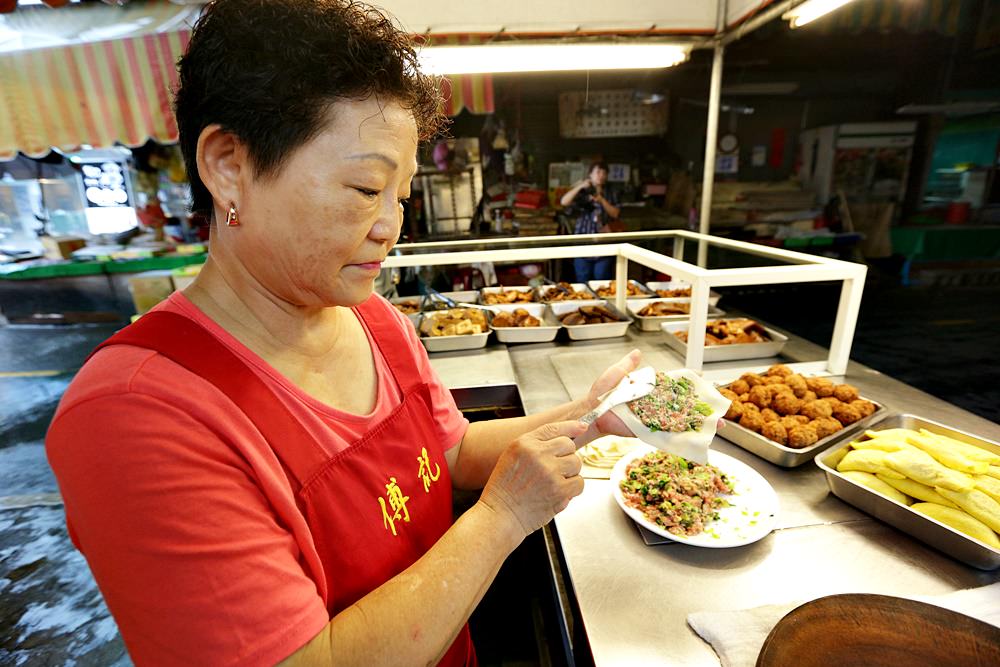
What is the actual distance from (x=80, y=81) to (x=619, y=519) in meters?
6.17

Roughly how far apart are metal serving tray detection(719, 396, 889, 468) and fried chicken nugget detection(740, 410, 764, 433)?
0.02m

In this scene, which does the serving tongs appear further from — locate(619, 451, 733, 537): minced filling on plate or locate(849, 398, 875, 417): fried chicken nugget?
locate(849, 398, 875, 417): fried chicken nugget

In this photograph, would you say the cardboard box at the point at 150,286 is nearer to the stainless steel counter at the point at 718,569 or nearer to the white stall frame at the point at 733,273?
the white stall frame at the point at 733,273

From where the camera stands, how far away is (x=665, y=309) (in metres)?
3.02

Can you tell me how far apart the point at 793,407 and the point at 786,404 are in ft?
0.08

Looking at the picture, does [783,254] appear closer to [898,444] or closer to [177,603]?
[898,444]

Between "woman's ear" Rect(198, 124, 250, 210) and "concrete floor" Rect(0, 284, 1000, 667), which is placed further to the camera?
"concrete floor" Rect(0, 284, 1000, 667)

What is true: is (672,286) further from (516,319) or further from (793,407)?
(793,407)

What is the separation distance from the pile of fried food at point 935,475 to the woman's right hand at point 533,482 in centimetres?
92

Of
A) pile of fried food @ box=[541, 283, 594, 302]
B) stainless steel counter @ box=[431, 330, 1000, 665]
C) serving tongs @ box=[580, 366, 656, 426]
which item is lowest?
stainless steel counter @ box=[431, 330, 1000, 665]

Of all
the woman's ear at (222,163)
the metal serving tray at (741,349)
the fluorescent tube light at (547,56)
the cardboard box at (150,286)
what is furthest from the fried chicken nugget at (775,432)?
the cardboard box at (150,286)

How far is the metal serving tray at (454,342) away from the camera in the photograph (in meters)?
2.75

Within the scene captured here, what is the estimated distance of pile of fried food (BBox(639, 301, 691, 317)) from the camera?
2975 millimetres

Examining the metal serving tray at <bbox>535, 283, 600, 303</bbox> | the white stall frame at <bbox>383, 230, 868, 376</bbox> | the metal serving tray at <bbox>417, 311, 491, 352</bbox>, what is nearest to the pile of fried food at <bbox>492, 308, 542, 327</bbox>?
the metal serving tray at <bbox>417, 311, 491, 352</bbox>
